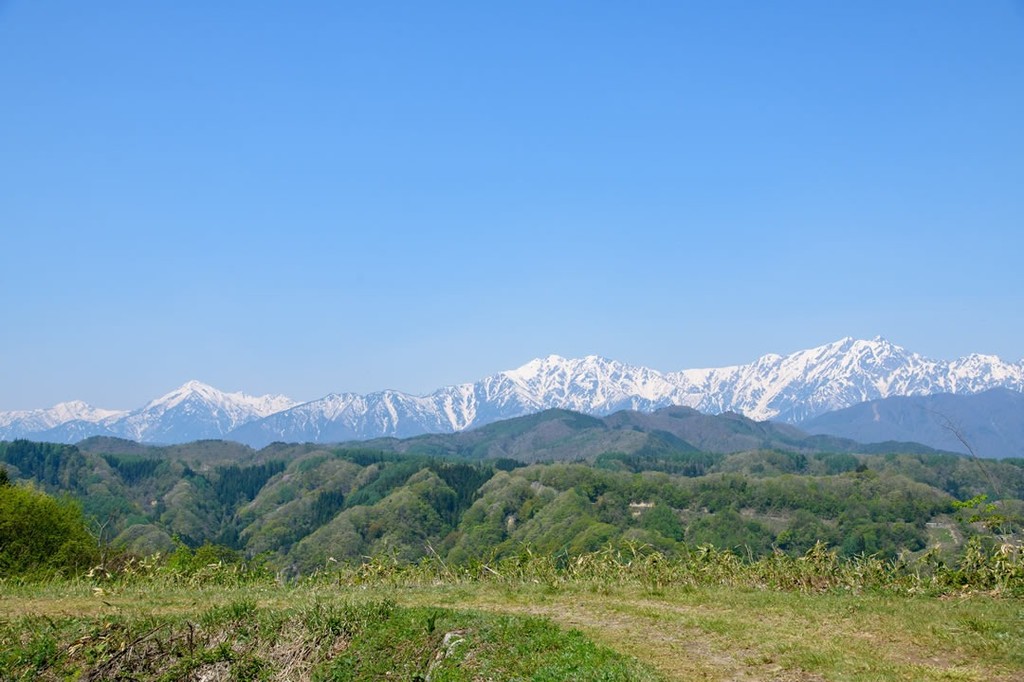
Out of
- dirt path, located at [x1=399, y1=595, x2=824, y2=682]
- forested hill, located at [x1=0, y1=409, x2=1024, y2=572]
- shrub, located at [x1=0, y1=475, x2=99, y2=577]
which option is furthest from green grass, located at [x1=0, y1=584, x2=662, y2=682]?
forested hill, located at [x1=0, y1=409, x2=1024, y2=572]

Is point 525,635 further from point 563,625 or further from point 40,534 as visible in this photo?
point 40,534

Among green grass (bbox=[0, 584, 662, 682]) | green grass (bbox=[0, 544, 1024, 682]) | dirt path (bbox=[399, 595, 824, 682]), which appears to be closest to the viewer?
dirt path (bbox=[399, 595, 824, 682])

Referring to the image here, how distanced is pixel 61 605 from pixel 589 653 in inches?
403

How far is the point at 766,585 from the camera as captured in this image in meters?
15.4

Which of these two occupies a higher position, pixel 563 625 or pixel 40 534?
pixel 563 625

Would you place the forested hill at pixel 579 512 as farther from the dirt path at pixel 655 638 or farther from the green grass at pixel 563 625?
the dirt path at pixel 655 638

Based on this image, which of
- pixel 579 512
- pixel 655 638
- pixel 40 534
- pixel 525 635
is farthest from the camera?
pixel 579 512

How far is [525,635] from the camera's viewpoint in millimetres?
11844

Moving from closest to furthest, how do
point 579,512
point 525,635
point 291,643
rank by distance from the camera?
point 525,635, point 291,643, point 579,512

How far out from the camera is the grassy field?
1035 cm

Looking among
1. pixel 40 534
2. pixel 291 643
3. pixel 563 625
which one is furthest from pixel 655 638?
pixel 40 534

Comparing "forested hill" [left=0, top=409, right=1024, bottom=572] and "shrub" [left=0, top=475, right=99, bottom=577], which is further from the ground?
"shrub" [left=0, top=475, right=99, bottom=577]

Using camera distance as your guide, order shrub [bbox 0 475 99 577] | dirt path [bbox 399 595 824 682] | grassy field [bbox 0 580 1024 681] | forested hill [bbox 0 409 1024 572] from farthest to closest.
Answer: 1. forested hill [bbox 0 409 1024 572]
2. shrub [bbox 0 475 99 577]
3. grassy field [bbox 0 580 1024 681]
4. dirt path [bbox 399 595 824 682]

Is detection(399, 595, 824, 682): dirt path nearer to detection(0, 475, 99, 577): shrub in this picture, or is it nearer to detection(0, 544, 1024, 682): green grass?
detection(0, 544, 1024, 682): green grass
